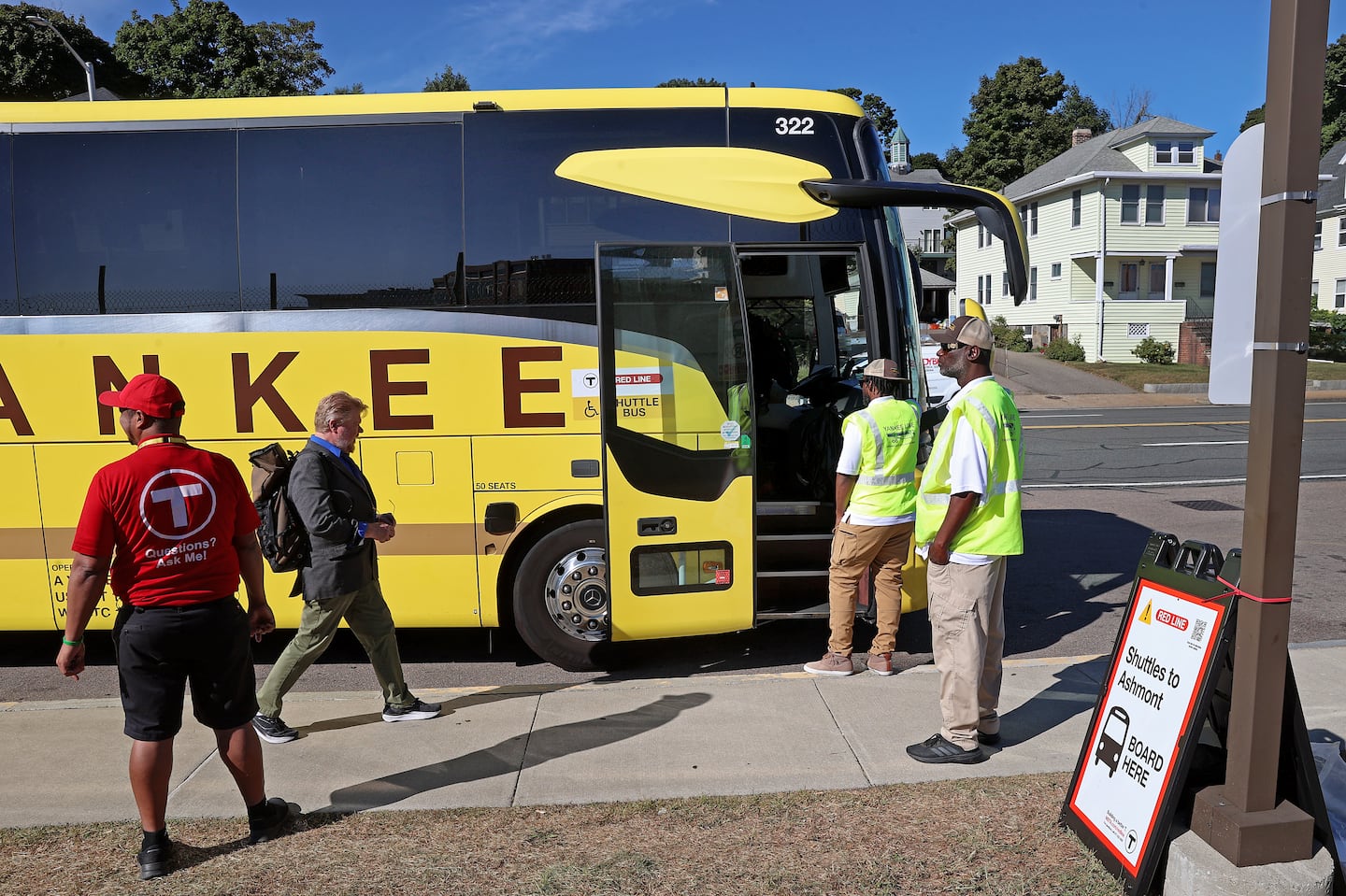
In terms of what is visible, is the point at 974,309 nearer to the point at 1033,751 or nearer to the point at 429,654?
the point at 1033,751

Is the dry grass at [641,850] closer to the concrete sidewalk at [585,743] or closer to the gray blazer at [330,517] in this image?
the concrete sidewalk at [585,743]

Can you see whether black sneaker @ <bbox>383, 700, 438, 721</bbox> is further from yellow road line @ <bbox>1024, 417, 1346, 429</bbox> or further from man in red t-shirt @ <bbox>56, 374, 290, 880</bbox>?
yellow road line @ <bbox>1024, 417, 1346, 429</bbox>

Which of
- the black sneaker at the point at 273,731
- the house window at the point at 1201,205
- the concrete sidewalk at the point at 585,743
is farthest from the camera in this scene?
the house window at the point at 1201,205

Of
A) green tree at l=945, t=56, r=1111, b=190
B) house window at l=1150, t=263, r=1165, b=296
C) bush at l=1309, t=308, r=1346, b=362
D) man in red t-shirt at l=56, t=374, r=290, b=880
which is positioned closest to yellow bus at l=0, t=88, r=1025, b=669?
man in red t-shirt at l=56, t=374, r=290, b=880

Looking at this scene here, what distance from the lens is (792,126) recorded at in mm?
5672

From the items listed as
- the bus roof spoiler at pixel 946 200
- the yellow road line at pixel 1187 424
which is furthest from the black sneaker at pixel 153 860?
the yellow road line at pixel 1187 424

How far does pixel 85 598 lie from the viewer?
3.47 m

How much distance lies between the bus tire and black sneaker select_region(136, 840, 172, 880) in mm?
2523

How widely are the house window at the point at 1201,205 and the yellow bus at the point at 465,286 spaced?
35.8 meters

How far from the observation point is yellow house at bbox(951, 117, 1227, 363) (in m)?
35.3

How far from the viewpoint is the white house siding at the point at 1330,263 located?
122 feet

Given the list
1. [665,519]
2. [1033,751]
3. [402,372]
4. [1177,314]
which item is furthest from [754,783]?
[1177,314]

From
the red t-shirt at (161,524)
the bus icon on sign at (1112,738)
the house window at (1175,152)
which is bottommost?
the bus icon on sign at (1112,738)

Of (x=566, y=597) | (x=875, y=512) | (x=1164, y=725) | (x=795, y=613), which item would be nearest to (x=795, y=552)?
(x=795, y=613)
